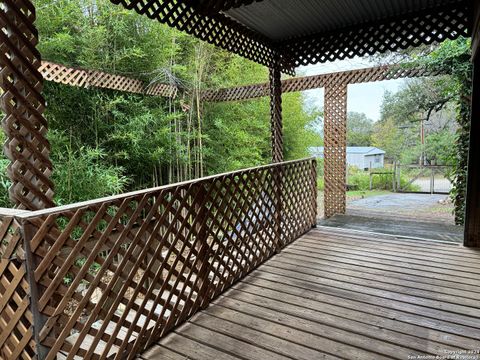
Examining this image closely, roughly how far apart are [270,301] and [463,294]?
150 centimetres

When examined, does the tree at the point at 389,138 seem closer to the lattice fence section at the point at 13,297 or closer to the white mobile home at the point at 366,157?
the white mobile home at the point at 366,157

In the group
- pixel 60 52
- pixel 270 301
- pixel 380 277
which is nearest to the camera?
pixel 270 301

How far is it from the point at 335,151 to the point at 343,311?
4566 mm

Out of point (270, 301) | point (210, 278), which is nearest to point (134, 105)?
point (210, 278)

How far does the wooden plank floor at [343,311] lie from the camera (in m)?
1.79

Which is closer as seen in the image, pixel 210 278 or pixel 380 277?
pixel 210 278

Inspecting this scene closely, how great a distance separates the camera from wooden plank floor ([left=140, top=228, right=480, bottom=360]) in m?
1.79

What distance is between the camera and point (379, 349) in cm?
176

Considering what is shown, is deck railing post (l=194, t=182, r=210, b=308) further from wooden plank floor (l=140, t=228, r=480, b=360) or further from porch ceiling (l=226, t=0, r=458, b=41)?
porch ceiling (l=226, t=0, r=458, b=41)

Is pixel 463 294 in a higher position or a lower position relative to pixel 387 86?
lower

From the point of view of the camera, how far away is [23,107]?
1468mm

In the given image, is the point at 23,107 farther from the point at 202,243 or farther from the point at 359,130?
the point at 359,130

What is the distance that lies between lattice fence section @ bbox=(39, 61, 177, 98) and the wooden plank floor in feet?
9.96

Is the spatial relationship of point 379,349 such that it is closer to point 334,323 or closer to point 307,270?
point 334,323
